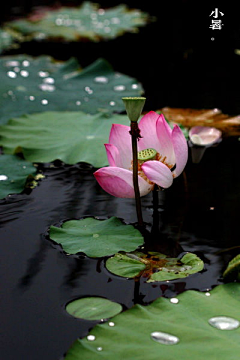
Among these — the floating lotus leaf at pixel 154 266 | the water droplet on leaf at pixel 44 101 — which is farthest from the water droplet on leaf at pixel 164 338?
the water droplet on leaf at pixel 44 101

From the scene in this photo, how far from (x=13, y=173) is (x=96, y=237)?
20.9 inches

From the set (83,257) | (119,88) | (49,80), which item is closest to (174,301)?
(83,257)

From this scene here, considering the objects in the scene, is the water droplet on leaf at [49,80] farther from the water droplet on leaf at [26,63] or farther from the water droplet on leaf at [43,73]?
the water droplet on leaf at [26,63]

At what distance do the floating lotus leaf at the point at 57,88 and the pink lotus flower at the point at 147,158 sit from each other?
0.90 meters

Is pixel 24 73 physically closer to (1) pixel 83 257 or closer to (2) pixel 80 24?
(1) pixel 83 257

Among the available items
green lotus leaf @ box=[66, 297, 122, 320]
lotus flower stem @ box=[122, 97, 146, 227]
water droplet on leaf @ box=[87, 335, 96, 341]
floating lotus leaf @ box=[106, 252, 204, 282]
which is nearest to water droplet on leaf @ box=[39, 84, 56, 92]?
lotus flower stem @ box=[122, 97, 146, 227]

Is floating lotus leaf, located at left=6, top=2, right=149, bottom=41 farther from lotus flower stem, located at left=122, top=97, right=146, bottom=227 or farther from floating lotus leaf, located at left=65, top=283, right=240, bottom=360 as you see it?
floating lotus leaf, located at left=65, top=283, right=240, bottom=360

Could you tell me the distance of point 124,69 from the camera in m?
3.32

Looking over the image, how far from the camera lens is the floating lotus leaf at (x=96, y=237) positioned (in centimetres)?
114

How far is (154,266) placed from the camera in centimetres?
111

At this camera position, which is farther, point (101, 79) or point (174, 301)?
point (101, 79)

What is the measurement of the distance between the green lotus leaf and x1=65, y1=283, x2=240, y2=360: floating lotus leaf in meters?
0.06

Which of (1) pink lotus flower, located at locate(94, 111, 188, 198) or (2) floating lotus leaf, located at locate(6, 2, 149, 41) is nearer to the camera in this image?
(1) pink lotus flower, located at locate(94, 111, 188, 198)

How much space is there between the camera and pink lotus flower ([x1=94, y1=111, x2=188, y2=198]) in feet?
3.91
